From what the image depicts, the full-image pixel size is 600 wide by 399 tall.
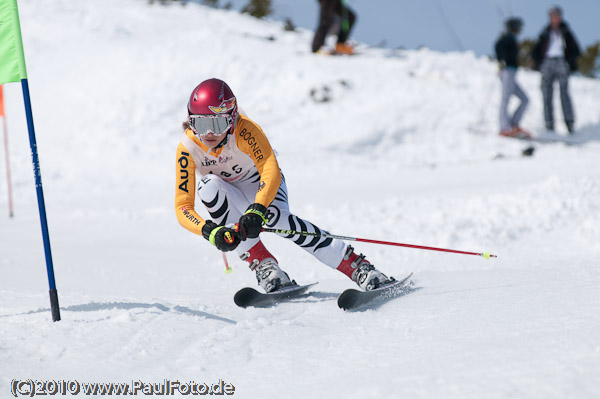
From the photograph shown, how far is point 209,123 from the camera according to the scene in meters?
3.79

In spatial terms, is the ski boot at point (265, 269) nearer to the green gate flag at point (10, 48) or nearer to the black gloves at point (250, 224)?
the black gloves at point (250, 224)

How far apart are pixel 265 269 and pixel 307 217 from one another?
301 centimetres

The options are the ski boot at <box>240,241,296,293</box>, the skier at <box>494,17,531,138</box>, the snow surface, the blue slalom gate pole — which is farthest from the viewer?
the skier at <box>494,17,531,138</box>

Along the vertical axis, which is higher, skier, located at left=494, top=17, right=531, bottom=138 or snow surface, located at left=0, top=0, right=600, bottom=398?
skier, located at left=494, top=17, right=531, bottom=138

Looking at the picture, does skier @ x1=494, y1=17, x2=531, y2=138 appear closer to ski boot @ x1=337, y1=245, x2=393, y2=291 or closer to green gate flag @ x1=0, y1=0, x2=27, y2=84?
ski boot @ x1=337, y1=245, x2=393, y2=291

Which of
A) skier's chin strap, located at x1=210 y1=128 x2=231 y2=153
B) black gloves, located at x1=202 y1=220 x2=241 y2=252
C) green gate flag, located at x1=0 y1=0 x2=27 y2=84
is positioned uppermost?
green gate flag, located at x1=0 y1=0 x2=27 y2=84

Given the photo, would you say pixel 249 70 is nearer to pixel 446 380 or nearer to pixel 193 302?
pixel 193 302

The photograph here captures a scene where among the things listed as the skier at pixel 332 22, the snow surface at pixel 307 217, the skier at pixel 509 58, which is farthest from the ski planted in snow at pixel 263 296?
the skier at pixel 332 22

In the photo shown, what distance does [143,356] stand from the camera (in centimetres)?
294

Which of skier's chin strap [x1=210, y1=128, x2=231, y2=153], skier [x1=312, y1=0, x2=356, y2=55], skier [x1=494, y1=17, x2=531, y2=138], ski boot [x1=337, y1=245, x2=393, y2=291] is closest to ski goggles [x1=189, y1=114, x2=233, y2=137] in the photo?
skier's chin strap [x1=210, y1=128, x2=231, y2=153]

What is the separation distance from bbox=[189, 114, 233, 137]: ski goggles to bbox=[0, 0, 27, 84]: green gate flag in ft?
3.59

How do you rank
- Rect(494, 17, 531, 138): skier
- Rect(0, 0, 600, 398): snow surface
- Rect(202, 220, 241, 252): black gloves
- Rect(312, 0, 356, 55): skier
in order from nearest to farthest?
Rect(0, 0, 600, 398): snow surface → Rect(202, 220, 241, 252): black gloves → Rect(494, 17, 531, 138): skier → Rect(312, 0, 356, 55): skier

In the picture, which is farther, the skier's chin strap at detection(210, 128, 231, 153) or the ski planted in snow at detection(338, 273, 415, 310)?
the skier's chin strap at detection(210, 128, 231, 153)

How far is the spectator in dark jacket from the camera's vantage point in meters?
11.5
